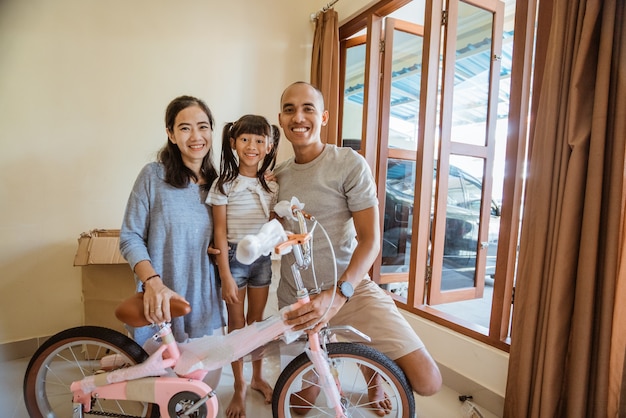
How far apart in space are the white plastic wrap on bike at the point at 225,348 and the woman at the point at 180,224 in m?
0.15

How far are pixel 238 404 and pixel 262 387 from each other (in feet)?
0.61

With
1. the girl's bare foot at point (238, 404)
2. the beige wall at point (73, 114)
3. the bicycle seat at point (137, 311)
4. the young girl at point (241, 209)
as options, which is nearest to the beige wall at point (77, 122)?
the beige wall at point (73, 114)

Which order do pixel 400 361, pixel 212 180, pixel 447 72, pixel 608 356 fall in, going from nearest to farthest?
pixel 608 356 → pixel 400 361 → pixel 212 180 → pixel 447 72

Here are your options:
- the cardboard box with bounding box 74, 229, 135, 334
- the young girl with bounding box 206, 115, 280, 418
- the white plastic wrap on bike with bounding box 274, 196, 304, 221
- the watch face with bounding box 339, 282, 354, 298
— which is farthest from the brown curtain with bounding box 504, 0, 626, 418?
the cardboard box with bounding box 74, 229, 135, 334

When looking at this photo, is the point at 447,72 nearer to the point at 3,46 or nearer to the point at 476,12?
the point at 476,12

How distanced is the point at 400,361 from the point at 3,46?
8.04 ft

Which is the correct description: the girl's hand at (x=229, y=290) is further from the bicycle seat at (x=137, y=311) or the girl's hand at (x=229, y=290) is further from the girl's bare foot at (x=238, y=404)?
the girl's bare foot at (x=238, y=404)

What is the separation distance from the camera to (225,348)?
3.55ft

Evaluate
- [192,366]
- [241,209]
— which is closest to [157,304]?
[192,366]

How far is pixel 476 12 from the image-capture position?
2.03 meters

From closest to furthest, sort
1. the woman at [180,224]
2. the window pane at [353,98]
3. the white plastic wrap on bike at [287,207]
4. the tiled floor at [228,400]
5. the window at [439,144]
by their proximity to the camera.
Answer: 1. the white plastic wrap on bike at [287,207]
2. the woman at [180,224]
3. the tiled floor at [228,400]
4. the window at [439,144]
5. the window pane at [353,98]

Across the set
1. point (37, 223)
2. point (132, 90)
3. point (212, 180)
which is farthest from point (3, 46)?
point (212, 180)

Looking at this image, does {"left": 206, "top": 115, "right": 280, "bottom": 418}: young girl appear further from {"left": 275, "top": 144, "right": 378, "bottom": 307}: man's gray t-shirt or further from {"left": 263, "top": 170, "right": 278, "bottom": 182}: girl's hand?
{"left": 275, "top": 144, "right": 378, "bottom": 307}: man's gray t-shirt

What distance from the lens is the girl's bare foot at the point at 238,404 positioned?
53.9 inches
